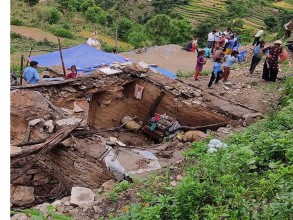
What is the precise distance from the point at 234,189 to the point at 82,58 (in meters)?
9.90

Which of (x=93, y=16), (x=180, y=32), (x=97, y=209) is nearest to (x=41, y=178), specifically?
(x=97, y=209)

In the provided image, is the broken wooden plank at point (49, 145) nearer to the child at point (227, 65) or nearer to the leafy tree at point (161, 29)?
the child at point (227, 65)

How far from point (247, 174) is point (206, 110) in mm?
4950

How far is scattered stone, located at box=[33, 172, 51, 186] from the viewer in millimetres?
6941

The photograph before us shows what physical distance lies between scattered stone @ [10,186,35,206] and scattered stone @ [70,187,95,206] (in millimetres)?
1447

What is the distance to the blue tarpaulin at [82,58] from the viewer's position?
41.4ft

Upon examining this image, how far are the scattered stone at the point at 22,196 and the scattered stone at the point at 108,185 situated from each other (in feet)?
4.65

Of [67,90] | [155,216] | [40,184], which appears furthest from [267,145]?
[67,90]

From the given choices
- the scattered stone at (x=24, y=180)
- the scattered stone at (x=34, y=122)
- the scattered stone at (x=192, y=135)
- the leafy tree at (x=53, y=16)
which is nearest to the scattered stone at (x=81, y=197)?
the scattered stone at (x=24, y=180)

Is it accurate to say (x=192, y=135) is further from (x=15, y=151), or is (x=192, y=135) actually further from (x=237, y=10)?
(x=237, y=10)

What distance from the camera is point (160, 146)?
762 cm

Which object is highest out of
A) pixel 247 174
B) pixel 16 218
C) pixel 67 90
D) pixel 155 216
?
pixel 247 174

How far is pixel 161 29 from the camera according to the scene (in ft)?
80.7
